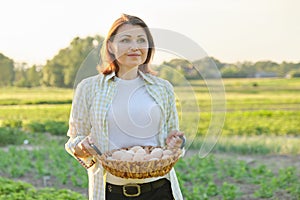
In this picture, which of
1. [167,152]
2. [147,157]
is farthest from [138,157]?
[167,152]

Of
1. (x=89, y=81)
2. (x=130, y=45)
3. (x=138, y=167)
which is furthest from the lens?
(x=89, y=81)

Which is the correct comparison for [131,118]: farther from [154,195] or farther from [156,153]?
[154,195]

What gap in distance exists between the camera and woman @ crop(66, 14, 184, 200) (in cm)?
218

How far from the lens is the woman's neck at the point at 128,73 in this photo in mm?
2252

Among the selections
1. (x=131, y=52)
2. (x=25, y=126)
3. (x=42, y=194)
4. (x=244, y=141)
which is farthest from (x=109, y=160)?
(x=25, y=126)

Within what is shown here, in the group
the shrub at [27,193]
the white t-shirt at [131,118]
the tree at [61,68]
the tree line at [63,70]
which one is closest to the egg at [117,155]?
the white t-shirt at [131,118]

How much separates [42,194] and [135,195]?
7.63ft

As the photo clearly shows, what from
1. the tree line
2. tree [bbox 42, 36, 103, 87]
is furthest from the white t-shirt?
tree [bbox 42, 36, 103, 87]

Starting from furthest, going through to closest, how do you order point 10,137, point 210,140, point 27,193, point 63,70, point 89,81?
point 63,70 → point 10,137 → point 27,193 → point 210,140 → point 89,81

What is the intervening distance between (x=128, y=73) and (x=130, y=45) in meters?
0.14

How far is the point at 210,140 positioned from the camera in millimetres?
2387

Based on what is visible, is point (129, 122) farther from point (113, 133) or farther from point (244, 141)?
point (244, 141)

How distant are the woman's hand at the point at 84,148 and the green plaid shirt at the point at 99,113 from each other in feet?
0.11

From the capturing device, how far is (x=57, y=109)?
11281 millimetres
